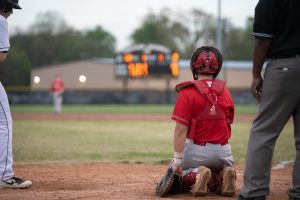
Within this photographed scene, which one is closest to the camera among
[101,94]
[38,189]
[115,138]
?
[38,189]

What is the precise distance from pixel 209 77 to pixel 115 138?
339 inches

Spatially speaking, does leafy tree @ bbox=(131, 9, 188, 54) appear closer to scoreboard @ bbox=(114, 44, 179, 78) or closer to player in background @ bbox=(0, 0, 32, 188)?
scoreboard @ bbox=(114, 44, 179, 78)

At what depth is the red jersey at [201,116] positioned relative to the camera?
489cm

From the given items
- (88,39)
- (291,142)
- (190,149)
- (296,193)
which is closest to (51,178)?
(190,149)

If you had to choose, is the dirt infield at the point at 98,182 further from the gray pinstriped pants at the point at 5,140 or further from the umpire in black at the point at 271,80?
the umpire in black at the point at 271,80

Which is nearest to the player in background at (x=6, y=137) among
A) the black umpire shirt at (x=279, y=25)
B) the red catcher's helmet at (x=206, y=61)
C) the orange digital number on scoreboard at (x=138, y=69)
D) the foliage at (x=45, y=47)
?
the red catcher's helmet at (x=206, y=61)

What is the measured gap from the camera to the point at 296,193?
4.35m

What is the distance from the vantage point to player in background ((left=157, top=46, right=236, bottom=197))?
490cm

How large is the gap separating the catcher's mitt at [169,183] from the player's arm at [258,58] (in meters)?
1.20

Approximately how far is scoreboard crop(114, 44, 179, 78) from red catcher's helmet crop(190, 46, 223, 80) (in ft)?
109

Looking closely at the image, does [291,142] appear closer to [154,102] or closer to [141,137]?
[141,137]

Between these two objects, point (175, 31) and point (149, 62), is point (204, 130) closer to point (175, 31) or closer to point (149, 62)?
point (149, 62)

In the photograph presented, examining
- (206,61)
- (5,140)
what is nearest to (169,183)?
(206,61)

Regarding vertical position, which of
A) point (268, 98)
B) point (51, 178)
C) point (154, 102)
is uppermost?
point (268, 98)
